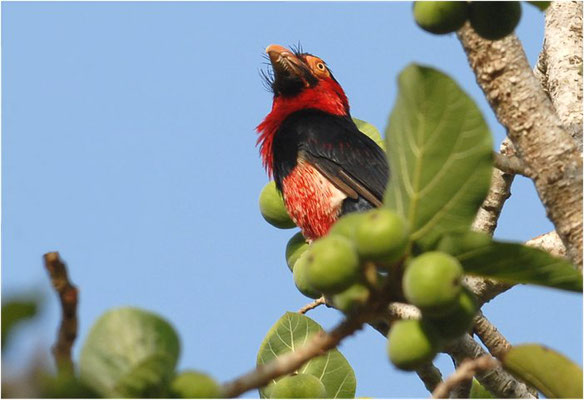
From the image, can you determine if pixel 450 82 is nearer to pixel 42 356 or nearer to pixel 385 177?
pixel 42 356

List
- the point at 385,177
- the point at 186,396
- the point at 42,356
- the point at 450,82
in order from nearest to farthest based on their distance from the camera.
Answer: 1. the point at 42,356
2. the point at 186,396
3. the point at 450,82
4. the point at 385,177

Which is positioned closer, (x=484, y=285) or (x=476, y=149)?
(x=476, y=149)

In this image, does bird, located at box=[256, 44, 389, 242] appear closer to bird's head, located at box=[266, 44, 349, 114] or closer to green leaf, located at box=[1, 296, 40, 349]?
bird's head, located at box=[266, 44, 349, 114]

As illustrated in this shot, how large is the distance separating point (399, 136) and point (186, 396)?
55 centimetres

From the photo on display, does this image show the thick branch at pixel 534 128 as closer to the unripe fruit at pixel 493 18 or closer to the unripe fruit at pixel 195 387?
the unripe fruit at pixel 493 18

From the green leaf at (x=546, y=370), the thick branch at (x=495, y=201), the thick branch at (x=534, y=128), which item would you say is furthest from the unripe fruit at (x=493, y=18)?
the thick branch at (x=495, y=201)

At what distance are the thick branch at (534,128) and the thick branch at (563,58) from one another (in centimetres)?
156

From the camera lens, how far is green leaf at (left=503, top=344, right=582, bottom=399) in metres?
1.60

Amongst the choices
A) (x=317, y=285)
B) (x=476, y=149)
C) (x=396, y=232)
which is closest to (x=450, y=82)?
(x=476, y=149)

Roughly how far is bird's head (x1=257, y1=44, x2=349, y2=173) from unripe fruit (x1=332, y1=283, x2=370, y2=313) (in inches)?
206

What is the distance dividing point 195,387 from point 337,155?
4.81 meters

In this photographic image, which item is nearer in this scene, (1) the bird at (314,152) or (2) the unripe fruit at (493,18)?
(2) the unripe fruit at (493,18)

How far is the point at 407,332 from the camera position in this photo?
1432 mm

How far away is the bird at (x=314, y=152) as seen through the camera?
5609 mm
